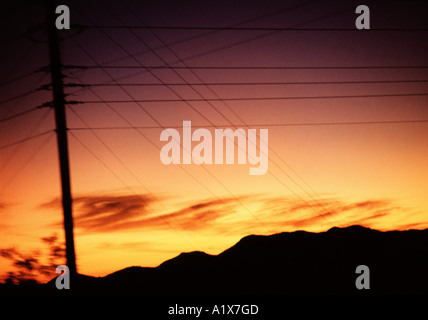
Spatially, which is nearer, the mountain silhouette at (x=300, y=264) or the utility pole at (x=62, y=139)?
the utility pole at (x=62, y=139)

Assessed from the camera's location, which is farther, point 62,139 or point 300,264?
point 300,264

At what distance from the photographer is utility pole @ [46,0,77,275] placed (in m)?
11.3

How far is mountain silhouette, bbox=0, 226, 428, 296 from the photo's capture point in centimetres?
7194

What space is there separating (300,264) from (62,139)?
84.1m

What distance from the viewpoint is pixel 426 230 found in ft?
352

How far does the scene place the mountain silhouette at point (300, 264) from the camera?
236 ft

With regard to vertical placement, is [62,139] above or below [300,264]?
above

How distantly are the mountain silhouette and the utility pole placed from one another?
181ft

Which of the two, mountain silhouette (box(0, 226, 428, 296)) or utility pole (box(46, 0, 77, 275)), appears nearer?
utility pole (box(46, 0, 77, 275))

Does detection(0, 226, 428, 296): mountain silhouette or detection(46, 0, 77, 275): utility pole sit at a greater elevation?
detection(46, 0, 77, 275): utility pole

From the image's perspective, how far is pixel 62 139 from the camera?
37.5 ft

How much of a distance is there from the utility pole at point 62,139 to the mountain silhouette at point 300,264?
5531cm

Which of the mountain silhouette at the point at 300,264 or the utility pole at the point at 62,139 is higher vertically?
the utility pole at the point at 62,139
